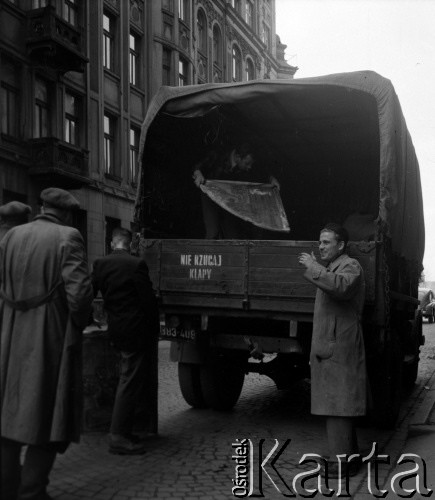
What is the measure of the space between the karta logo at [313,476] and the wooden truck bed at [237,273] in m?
1.26

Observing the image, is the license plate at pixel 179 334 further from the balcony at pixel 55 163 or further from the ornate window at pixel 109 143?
the ornate window at pixel 109 143

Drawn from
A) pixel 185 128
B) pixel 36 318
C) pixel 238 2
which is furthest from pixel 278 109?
pixel 238 2

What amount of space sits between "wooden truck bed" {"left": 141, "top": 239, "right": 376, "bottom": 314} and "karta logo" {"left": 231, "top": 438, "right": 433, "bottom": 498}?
126cm

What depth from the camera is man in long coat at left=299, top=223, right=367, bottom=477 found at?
510cm

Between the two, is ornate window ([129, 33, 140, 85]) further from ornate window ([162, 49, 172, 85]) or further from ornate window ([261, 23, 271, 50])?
ornate window ([261, 23, 271, 50])

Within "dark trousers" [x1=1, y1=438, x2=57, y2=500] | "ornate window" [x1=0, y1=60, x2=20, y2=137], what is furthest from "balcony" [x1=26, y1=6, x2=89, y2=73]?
"dark trousers" [x1=1, y1=438, x2=57, y2=500]

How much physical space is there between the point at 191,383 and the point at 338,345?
8.68ft

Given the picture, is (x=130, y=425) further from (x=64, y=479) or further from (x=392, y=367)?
(x=392, y=367)

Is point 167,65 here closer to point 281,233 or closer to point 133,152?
point 133,152

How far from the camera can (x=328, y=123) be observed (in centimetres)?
864

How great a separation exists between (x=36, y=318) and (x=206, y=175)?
4.21m

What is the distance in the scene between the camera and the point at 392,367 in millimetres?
6855

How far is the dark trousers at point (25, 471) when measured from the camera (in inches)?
159

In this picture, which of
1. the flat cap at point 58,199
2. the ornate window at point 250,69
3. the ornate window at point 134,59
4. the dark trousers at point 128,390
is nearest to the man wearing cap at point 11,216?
the flat cap at point 58,199
